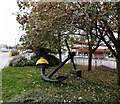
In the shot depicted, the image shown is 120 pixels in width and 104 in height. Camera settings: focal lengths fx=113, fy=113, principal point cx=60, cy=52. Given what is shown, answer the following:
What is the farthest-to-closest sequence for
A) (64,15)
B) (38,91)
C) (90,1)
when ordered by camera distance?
1. (38,91)
2. (64,15)
3. (90,1)

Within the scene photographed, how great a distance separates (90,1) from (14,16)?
169 cm

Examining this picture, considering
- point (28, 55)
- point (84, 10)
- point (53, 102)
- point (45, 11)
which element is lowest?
point (53, 102)

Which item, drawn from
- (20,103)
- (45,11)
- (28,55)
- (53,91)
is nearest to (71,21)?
(45,11)

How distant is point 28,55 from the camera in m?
7.14

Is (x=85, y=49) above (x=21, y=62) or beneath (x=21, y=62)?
above

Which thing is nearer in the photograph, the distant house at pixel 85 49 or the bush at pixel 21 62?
the distant house at pixel 85 49

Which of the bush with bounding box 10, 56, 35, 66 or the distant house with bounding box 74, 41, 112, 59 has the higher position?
the distant house with bounding box 74, 41, 112, 59

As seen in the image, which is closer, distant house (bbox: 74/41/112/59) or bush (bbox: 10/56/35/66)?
distant house (bbox: 74/41/112/59)

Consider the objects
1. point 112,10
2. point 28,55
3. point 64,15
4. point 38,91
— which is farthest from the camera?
point 28,55

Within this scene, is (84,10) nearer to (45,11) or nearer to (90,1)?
(90,1)

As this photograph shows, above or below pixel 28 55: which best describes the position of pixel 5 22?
above

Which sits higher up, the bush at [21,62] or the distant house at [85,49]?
the distant house at [85,49]

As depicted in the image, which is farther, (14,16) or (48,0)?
(14,16)

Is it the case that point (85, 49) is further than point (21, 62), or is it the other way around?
point (85, 49)
